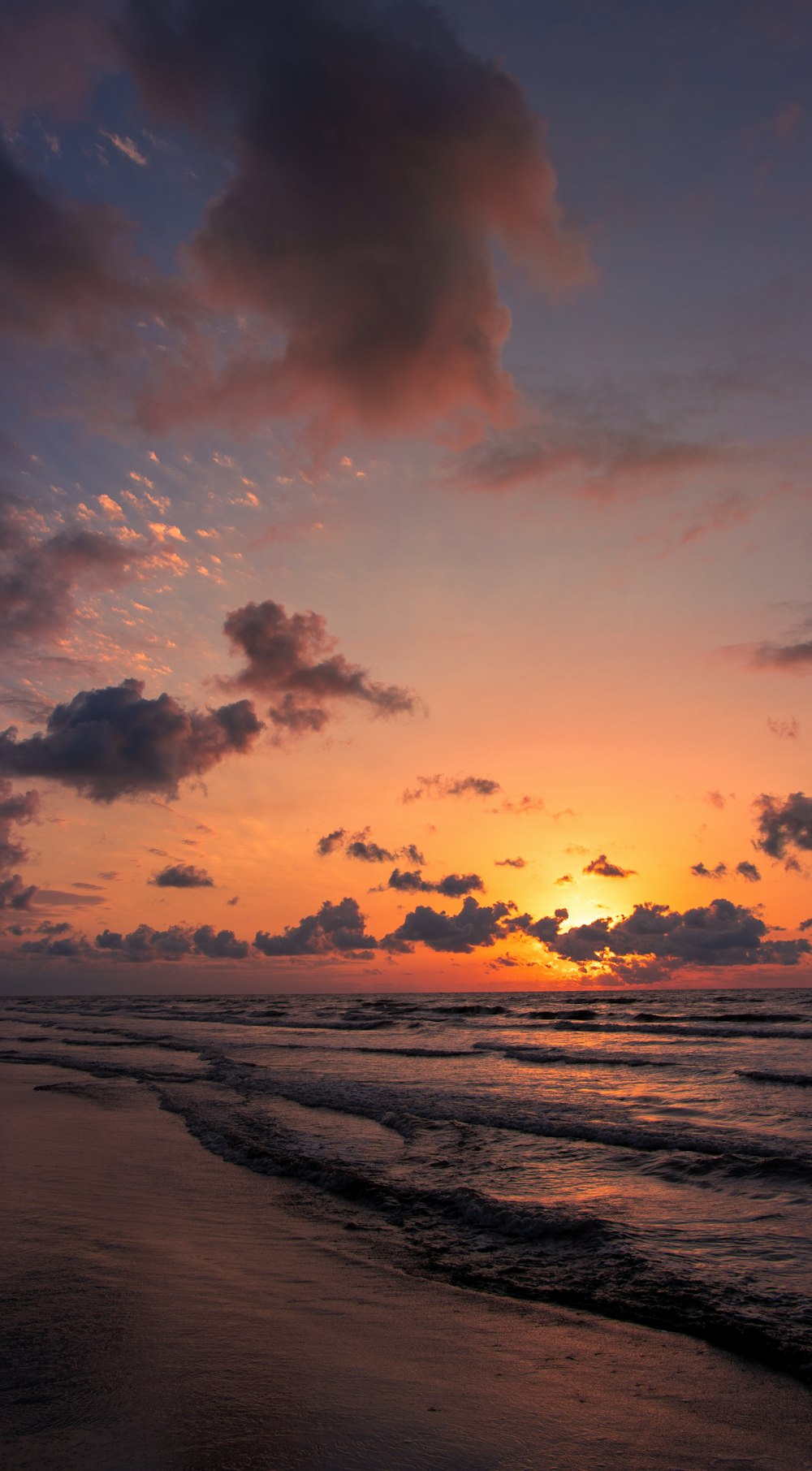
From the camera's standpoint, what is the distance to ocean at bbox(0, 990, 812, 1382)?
7.58 meters

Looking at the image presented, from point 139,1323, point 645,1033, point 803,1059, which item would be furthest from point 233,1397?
point 645,1033

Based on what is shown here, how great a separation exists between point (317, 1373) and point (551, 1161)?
8197 mm

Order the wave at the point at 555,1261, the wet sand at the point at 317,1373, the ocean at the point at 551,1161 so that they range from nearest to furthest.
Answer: the wet sand at the point at 317,1373, the wave at the point at 555,1261, the ocean at the point at 551,1161

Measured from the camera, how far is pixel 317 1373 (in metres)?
5.49

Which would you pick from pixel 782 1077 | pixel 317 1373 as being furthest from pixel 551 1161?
pixel 782 1077

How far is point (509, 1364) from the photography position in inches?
229

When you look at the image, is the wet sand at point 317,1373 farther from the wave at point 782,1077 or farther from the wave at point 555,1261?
the wave at point 782,1077

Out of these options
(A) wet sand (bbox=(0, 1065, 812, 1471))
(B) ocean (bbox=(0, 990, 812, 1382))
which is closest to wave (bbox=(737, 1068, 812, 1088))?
(B) ocean (bbox=(0, 990, 812, 1382))

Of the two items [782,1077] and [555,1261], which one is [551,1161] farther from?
[782,1077]

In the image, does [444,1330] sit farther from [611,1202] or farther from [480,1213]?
[611,1202]

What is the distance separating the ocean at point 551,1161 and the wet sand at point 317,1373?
2.31 ft

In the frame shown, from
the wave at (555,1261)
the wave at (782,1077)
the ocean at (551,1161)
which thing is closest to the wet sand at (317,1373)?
the wave at (555,1261)

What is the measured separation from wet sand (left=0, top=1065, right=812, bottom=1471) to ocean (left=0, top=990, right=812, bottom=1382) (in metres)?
0.71

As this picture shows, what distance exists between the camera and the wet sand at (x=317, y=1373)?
4.48 m
